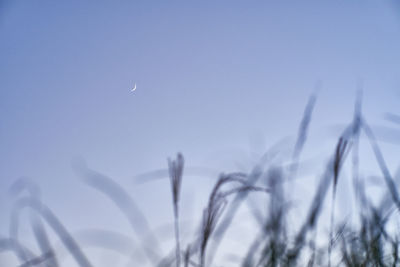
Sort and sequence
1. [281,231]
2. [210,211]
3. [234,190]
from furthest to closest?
1. [281,231]
2. [234,190]
3. [210,211]

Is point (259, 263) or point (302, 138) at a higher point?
point (302, 138)

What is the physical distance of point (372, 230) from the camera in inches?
58.6

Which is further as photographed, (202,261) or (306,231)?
(306,231)

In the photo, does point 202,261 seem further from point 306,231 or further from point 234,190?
point 306,231

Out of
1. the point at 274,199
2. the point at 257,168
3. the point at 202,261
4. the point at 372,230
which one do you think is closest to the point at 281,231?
the point at 274,199

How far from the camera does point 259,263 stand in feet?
4.31

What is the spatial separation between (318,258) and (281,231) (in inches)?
8.1

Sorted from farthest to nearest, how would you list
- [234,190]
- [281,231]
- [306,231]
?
[281,231] → [306,231] → [234,190]

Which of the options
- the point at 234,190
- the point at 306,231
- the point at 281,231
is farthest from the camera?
the point at 281,231

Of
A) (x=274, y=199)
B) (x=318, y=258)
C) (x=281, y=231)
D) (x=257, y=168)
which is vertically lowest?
(x=318, y=258)

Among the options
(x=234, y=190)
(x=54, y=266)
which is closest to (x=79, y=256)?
(x=54, y=266)

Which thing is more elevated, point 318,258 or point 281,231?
point 281,231

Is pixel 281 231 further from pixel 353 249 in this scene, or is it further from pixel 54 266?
pixel 54 266

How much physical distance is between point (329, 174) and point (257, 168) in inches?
9.9
